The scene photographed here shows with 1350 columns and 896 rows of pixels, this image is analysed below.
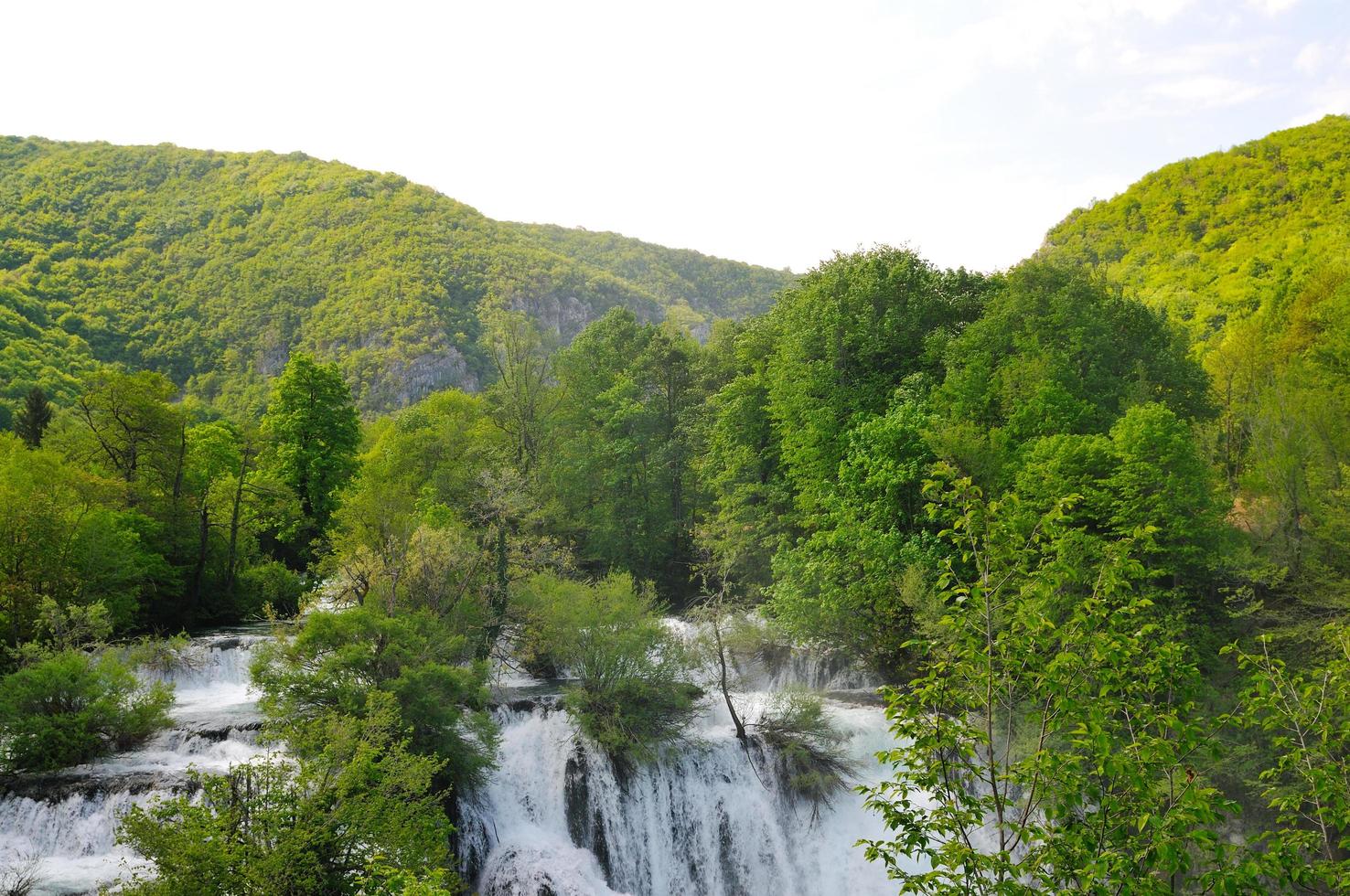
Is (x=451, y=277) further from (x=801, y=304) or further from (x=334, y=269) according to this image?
(x=801, y=304)

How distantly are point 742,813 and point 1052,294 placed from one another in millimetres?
20188

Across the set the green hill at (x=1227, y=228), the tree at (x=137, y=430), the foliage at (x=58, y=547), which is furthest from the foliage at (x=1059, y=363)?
the tree at (x=137, y=430)

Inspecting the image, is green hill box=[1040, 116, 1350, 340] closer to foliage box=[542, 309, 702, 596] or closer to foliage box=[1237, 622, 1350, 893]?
foliage box=[542, 309, 702, 596]

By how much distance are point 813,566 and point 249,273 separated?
9044 cm

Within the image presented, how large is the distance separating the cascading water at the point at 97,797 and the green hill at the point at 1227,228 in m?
44.6

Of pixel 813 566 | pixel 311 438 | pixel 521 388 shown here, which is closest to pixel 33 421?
pixel 311 438

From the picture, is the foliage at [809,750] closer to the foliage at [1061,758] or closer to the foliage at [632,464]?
the foliage at [632,464]

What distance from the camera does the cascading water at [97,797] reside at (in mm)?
16250

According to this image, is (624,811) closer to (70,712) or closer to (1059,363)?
(70,712)

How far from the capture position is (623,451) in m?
39.6

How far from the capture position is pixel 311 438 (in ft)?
141

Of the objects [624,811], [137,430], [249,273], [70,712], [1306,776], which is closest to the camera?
[1306,776]

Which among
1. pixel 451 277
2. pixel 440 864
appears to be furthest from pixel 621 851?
pixel 451 277

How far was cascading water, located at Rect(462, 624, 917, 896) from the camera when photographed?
2091 cm
